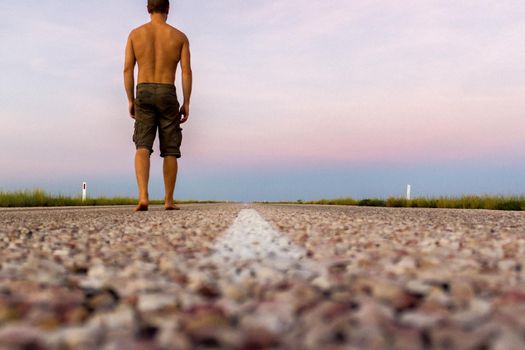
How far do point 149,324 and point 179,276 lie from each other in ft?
1.92

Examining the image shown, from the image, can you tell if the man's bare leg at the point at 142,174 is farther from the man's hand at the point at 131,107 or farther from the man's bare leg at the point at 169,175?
the man's hand at the point at 131,107

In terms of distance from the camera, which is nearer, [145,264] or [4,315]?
[4,315]

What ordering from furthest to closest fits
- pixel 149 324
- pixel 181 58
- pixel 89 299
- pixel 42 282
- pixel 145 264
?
pixel 181 58, pixel 145 264, pixel 42 282, pixel 89 299, pixel 149 324

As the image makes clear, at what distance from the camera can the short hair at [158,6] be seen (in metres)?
7.56

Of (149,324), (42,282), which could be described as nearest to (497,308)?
(149,324)

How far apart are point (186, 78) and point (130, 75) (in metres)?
0.80

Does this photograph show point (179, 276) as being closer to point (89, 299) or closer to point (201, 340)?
point (89, 299)

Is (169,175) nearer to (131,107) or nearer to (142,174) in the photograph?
(142,174)

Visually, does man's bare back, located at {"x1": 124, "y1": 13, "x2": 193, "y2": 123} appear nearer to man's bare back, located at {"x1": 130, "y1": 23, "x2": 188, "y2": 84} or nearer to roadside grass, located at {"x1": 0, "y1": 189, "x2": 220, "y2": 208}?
man's bare back, located at {"x1": 130, "y1": 23, "x2": 188, "y2": 84}

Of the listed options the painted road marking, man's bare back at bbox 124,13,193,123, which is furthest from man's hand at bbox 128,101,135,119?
the painted road marking

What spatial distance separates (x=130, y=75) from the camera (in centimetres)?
761

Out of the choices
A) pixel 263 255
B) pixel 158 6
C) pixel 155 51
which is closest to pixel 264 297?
pixel 263 255

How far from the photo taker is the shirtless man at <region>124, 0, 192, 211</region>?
741 cm

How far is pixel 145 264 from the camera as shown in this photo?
6.92 ft
